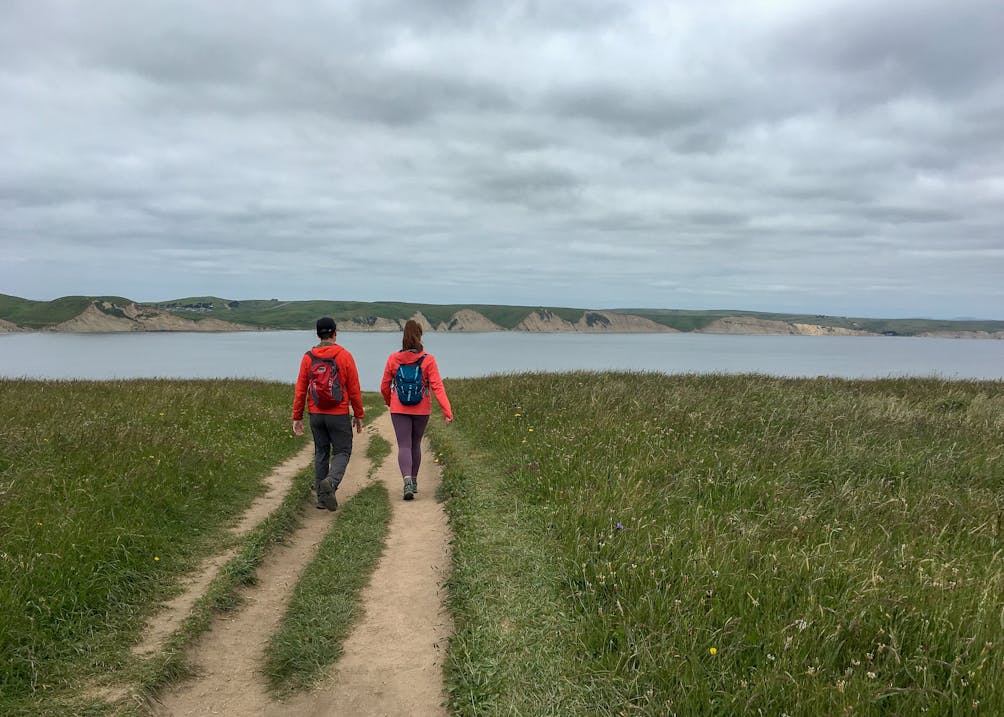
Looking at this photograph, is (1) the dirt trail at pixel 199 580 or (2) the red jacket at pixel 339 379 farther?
(2) the red jacket at pixel 339 379

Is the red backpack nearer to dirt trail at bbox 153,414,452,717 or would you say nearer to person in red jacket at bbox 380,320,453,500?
person in red jacket at bbox 380,320,453,500

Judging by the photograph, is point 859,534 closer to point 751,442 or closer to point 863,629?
point 863,629

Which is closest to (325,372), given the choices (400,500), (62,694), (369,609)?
(400,500)

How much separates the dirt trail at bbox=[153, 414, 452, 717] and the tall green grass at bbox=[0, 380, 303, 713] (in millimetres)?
792

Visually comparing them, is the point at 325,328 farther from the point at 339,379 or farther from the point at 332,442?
the point at 332,442

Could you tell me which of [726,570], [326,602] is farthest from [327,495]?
[726,570]

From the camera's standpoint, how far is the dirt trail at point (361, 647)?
4.17m

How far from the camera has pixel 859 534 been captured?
20.4 ft

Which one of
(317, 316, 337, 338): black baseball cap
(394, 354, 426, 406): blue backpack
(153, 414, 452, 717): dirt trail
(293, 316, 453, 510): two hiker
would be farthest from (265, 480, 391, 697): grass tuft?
(317, 316, 337, 338): black baseball cap

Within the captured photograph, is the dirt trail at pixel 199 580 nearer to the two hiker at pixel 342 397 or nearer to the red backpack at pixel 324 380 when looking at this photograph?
the two hiker at pixel 342 397

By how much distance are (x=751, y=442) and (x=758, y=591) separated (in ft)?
19.5

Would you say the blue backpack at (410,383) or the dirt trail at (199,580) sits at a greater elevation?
the blue backpack at (410,383)

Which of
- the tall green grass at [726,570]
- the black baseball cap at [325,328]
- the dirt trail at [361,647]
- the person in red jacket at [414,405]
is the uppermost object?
the black baseball cap at [325,328]

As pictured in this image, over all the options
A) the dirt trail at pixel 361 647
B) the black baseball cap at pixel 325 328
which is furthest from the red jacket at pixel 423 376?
the dirt trail at pixel 361 647
